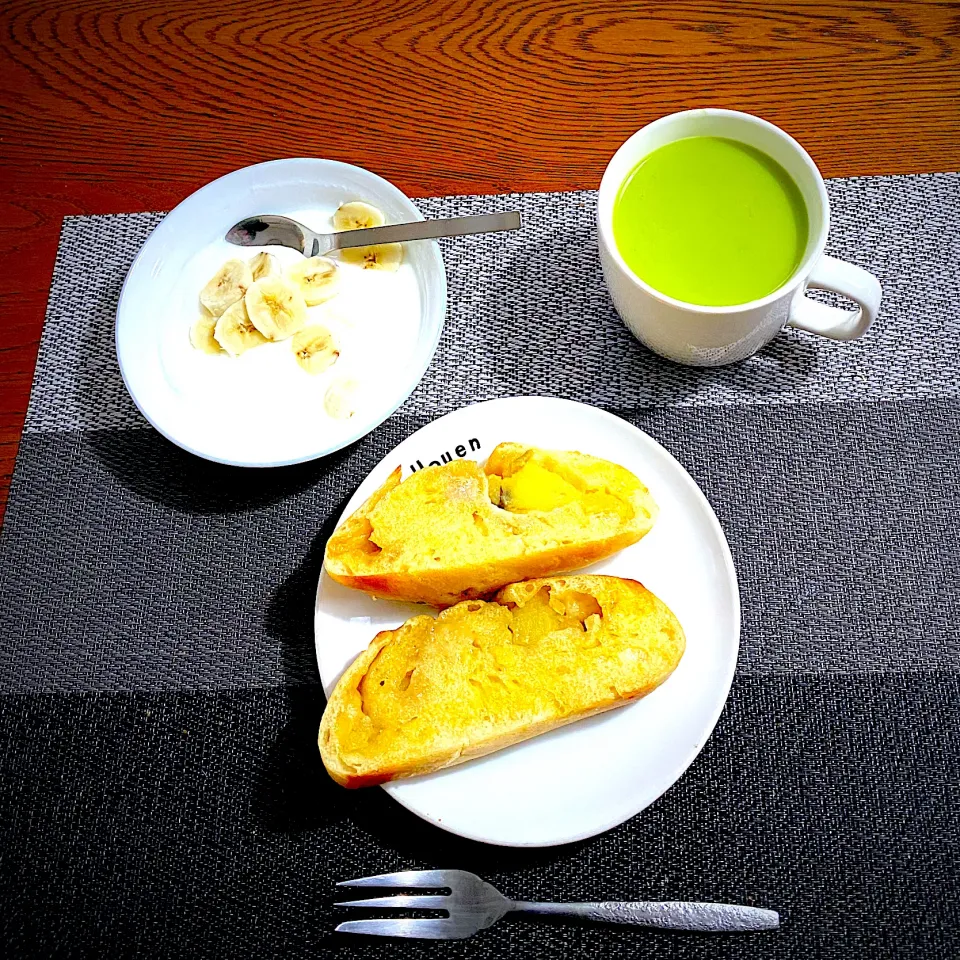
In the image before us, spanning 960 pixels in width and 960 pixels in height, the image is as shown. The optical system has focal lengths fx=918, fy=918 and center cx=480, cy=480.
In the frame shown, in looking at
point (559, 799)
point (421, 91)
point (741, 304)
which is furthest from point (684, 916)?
point (421, 91)

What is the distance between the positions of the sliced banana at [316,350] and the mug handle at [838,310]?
0.52m

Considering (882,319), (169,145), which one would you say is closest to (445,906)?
(882,319)

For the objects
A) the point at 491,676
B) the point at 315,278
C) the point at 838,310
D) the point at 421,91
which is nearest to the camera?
the point at 491,676

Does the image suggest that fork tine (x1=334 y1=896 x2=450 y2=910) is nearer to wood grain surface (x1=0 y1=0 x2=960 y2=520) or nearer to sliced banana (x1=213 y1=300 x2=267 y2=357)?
sliced banana (x1=213 y1=300 x2=267 y2=357)

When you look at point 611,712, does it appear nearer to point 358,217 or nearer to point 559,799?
point 559,799

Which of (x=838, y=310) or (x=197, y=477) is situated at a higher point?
(x=838, y=310)

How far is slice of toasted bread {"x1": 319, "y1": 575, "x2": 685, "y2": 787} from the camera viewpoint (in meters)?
0.87

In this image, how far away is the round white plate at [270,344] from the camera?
1054 millimetres

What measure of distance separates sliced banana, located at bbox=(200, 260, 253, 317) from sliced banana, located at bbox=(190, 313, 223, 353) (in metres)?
0.02

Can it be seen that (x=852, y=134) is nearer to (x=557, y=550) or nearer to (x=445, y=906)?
(x=557, y=550)

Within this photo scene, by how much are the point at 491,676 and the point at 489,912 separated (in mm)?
241

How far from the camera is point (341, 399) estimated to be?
1062 mm

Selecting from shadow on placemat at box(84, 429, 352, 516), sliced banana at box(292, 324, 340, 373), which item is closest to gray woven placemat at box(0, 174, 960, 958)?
shadow on placemat at box(84, 429, 352, 516)

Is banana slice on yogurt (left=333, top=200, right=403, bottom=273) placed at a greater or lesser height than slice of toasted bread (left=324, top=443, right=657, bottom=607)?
greater
